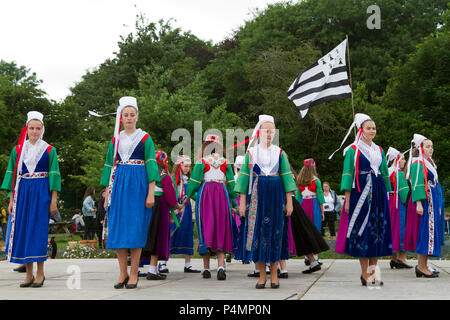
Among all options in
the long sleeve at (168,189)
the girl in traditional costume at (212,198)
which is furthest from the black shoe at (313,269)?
the long sleeve at (168,189)

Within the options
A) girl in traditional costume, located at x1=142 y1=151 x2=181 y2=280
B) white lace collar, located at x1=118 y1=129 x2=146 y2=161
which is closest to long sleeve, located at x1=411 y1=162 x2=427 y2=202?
girl in traditional costume, located at x1=142 y1=151 x2=181 y2=280

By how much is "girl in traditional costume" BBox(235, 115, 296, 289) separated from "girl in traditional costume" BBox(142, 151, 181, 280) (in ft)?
5.46

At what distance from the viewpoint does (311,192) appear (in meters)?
11.3

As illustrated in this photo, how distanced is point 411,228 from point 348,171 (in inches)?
104

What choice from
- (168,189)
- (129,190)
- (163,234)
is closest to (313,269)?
(163,234)

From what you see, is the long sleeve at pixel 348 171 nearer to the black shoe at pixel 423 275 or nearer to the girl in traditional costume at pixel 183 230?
the black shoe at pixel 423 275

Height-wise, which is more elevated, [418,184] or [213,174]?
[213,174]

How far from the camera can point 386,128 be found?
1396 inches

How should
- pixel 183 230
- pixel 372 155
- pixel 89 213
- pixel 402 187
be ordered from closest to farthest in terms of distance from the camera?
pixel 372 155
pixel 402 187
pixel 183 230
pixel 89 213

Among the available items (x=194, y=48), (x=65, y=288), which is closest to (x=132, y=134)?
(x=65, y=288)

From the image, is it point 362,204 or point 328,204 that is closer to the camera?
point 362,204

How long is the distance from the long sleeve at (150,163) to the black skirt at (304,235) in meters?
3.00

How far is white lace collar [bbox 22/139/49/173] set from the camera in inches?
300

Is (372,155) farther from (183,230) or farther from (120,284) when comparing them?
(183,230)
